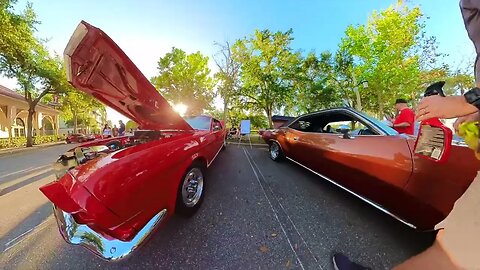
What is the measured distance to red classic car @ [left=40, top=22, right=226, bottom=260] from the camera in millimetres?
1604

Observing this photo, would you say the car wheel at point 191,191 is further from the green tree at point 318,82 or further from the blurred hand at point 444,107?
the green tree at point 318,82

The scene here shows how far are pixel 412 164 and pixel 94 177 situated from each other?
8.76ft

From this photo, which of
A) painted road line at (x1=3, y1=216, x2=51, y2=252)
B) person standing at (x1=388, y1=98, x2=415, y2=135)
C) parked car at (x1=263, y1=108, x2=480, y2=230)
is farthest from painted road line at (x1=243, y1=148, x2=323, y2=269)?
painted road line at (x1=3, y1=216, x2=51, y2=252)

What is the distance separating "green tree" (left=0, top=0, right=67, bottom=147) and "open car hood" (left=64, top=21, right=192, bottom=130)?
12.5m

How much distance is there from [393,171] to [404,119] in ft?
7.38

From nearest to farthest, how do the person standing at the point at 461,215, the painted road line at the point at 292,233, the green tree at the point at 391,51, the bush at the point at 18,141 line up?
the person standing at the point at 461,215 → the painted road line at the point at 292,233 → the green tree at the point at 391,51 → the bush at the point at 18,141

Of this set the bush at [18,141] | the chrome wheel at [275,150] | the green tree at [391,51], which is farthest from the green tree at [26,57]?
the green tree at [391,51]

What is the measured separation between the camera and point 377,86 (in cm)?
1612

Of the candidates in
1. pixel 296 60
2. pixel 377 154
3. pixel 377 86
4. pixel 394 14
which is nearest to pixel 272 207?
pixel 377 154

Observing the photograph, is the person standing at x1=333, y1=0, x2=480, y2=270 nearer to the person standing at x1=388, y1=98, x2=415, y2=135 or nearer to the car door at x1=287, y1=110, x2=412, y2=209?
the car door at x1=287, y1=110, x2=412, y2=209

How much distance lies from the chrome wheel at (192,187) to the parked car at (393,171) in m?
1.91

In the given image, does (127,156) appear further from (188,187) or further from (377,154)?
(377,154)

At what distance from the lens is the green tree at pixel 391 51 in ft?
48.5

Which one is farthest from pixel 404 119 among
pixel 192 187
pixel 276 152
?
pixel 192 187
